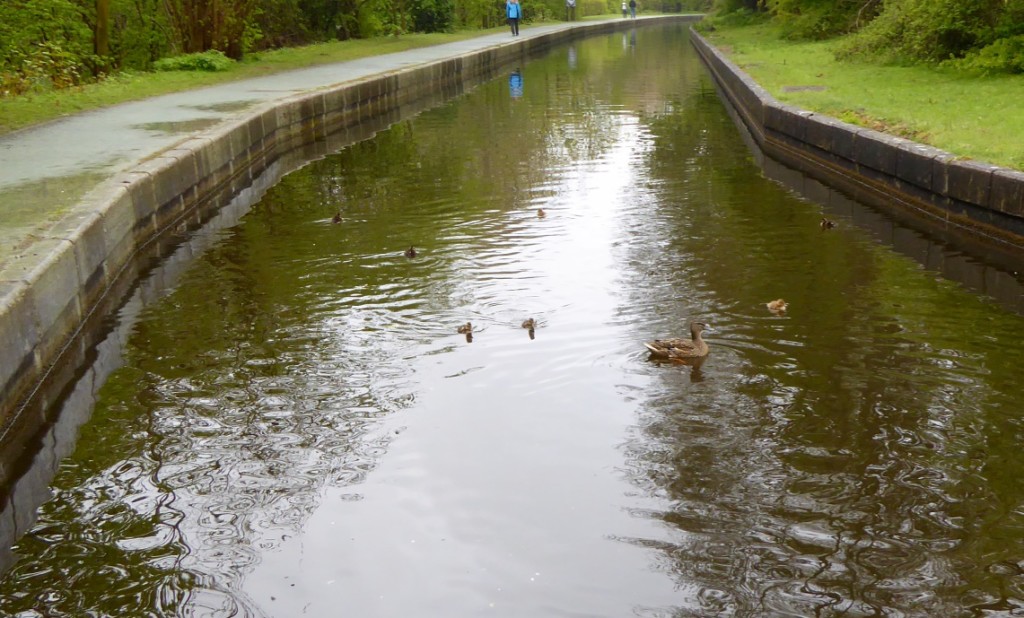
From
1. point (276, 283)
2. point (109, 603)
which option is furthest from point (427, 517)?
point (276, 283)

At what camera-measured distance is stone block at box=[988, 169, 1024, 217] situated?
9844 mm

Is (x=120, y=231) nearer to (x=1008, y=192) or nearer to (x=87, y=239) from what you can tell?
(x=87, y=239)

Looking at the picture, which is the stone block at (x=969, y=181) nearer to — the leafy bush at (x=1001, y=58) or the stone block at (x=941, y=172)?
the stone block at (x=941, y=172)

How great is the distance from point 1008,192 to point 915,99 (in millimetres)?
6962

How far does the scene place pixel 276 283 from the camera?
9.75 metres

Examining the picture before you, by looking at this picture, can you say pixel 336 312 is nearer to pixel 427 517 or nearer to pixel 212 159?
pixel 427 517

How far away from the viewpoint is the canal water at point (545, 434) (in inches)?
190

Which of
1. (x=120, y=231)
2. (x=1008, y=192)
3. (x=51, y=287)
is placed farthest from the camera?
(x=120, y=231)

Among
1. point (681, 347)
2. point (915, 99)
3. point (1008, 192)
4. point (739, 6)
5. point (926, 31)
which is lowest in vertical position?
point (681, 347)

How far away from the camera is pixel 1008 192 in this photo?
32.9 ft

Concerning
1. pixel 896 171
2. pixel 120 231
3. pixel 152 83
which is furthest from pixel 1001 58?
pixel 152 83

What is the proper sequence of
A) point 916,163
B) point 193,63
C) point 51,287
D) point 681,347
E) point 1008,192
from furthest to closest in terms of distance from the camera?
point 193,63, point 916,163, point 1008,192, point 51,287, point 681,347

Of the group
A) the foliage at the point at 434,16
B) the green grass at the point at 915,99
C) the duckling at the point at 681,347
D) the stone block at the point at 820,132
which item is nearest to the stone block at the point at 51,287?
the duckling at the point at 681,347

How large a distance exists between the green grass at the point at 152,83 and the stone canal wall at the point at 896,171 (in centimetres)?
1028
